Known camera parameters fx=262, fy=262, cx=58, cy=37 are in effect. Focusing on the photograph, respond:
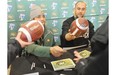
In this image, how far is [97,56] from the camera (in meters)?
1.75

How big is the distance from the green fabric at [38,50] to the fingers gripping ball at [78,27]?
8.0 inches

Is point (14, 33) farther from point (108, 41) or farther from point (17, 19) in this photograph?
point (108, 41)

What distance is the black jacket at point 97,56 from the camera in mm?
1725

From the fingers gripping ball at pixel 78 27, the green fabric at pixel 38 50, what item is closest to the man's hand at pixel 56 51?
the green fabric at pixel 38 50

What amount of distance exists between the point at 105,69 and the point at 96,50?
0.15 m

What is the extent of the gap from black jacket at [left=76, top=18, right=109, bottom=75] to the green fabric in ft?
0.76

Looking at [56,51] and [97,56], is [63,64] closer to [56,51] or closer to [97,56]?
[56,51]

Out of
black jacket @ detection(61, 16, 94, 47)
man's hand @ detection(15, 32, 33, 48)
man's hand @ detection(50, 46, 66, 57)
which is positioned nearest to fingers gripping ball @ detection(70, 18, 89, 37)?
black jacket @ detection(61, 16, 94, 47)

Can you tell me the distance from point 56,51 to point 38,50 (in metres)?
0.12

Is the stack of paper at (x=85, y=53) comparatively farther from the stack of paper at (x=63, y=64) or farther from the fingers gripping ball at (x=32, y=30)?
the fingers gripping ball at (x=32, y=30)

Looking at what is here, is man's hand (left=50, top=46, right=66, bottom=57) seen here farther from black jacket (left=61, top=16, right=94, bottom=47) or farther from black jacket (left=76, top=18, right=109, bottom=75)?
black jacket (left=76, top=18, right=109, bottom=75)

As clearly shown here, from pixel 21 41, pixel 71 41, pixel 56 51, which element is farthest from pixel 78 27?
pixel 21 41

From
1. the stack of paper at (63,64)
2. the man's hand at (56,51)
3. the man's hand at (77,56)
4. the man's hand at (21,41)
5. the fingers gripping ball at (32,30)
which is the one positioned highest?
the fingers gripping ball at (32,30)

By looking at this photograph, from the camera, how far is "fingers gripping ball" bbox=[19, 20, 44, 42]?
1.57 meters
